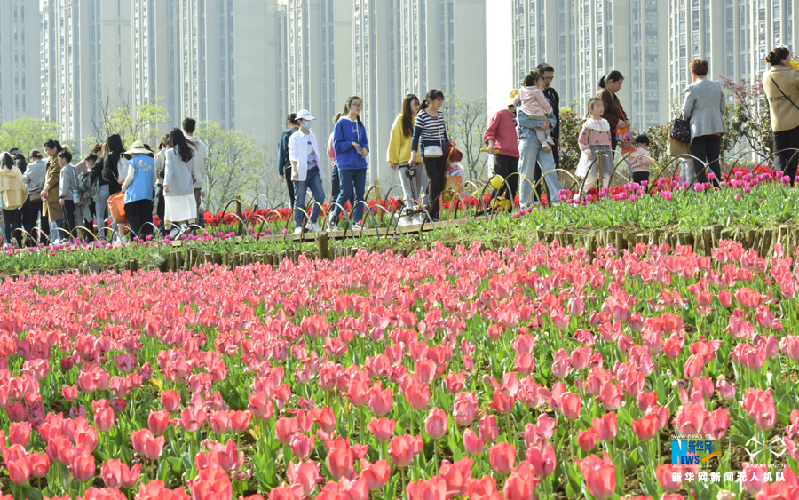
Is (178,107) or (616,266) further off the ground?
(178,107)

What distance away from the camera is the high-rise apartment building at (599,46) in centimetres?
8756

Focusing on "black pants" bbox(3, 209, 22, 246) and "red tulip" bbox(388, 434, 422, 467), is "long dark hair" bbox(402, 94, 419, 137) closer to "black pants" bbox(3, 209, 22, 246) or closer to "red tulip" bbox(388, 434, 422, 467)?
"black pants" bbox(3, 209, 22, 246)

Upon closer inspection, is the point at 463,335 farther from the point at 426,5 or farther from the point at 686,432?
the point at 426,5

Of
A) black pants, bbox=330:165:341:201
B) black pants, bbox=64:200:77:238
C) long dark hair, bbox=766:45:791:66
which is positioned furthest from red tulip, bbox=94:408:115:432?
black pants, bbox=64:200:77:238

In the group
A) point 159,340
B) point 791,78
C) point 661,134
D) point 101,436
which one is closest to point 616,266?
point 159,340

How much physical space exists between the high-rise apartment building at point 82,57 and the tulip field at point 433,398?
108m

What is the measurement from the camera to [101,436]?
218 cm

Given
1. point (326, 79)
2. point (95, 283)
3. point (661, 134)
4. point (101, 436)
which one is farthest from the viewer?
point (326, 79)

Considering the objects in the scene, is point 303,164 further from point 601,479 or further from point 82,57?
point 82,57

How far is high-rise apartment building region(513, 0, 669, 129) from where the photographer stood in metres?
87.6

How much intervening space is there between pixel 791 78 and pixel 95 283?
6601 mm

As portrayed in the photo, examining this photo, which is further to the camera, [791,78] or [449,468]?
[791,78]

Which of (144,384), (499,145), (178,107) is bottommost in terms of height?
(144,384)

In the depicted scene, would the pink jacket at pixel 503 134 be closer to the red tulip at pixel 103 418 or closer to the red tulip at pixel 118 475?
the red tulip at pixel 103 418
